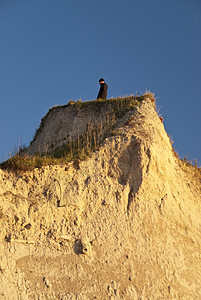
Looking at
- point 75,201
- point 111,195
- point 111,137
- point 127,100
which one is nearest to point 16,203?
point 75,201

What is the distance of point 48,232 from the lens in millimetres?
13844

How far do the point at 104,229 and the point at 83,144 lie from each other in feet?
12.2

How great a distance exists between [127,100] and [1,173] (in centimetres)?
705

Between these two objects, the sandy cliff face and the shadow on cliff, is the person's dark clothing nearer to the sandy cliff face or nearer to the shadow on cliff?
the sandy cliff face

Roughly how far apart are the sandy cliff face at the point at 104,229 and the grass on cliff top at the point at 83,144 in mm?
266

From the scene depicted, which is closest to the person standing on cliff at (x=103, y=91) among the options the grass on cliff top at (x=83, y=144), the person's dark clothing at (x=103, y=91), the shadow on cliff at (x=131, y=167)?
the person's dark clothing at (x=103, y=91)

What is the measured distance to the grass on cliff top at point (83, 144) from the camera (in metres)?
14.7

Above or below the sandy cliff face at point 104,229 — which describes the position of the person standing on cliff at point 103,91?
above

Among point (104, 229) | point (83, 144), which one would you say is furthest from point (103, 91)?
point (104, 229)

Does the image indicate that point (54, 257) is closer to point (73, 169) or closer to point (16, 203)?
point (16, 203)

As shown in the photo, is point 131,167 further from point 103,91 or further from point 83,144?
point 103,91

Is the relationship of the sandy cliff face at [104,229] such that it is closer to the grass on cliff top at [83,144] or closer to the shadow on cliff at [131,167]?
the shadow on cliff at [131,167]

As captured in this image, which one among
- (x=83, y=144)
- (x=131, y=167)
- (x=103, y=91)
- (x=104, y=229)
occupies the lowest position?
(x=104, y=229)

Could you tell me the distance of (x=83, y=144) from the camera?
55.8 ft
